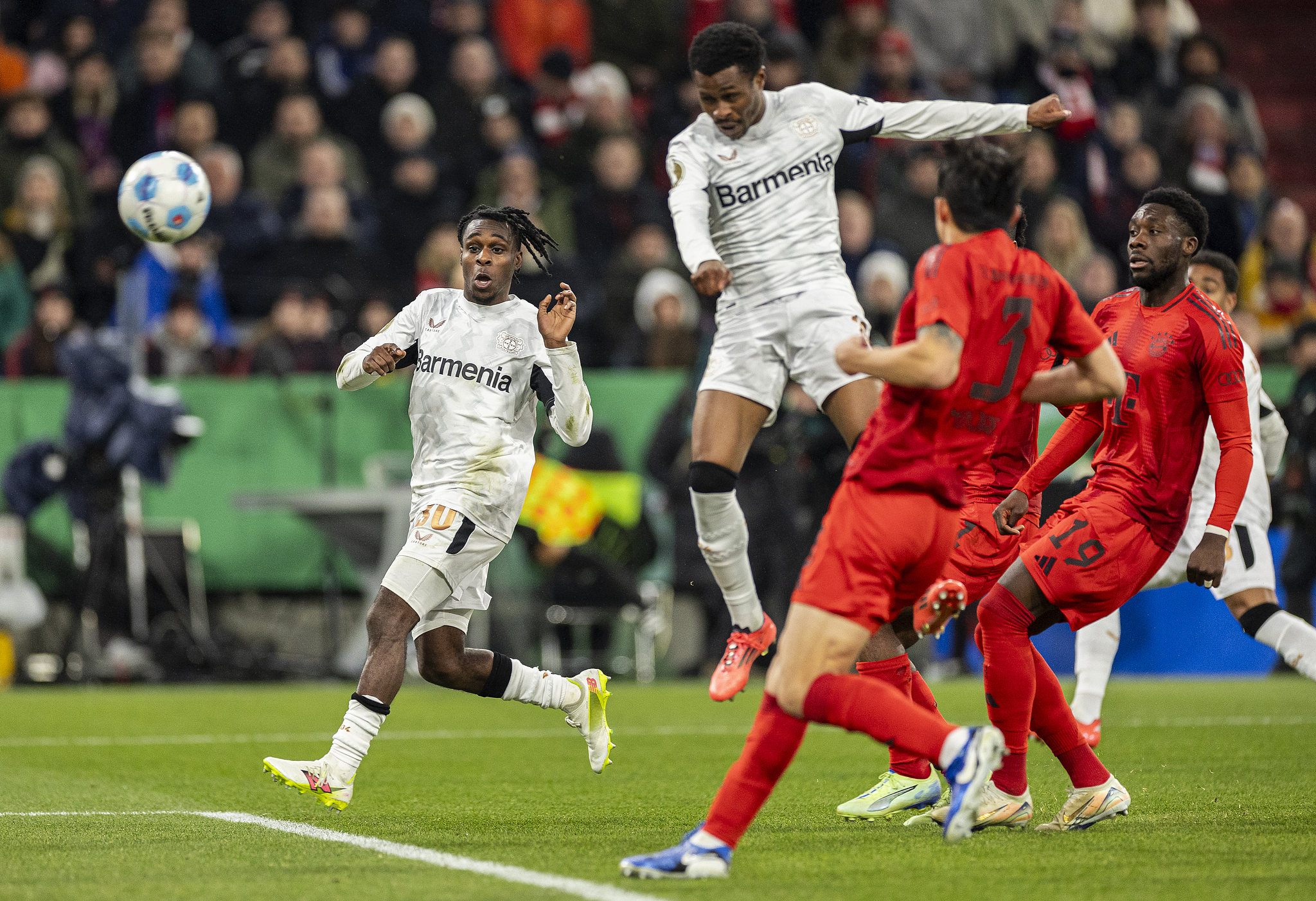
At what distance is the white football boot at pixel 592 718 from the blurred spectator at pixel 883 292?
256 inches

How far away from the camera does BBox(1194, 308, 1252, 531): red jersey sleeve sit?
20.7 ft

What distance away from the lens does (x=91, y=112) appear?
52.9ft

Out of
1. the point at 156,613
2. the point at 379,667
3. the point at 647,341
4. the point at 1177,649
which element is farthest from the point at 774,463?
the point at 379,667

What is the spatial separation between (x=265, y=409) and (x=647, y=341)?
10.8 ft

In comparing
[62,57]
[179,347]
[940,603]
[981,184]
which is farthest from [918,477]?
[62,57]

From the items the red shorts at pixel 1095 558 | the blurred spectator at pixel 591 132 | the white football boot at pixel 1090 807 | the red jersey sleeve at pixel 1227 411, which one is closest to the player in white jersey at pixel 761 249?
the red shorts at pixel 1095 558

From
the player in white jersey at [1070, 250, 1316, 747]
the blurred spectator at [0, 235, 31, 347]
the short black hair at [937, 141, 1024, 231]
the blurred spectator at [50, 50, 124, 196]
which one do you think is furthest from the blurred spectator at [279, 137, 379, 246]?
the short black hair at [937, 141, 1024, 231]

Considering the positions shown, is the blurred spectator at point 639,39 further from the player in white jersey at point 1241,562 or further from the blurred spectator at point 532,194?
the player in white jersey at point 1241,562

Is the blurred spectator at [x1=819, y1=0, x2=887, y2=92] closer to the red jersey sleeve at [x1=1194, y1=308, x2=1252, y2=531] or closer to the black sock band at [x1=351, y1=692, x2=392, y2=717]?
the red jersey sleeve at [x1=1194, y1=308, x2=1252, y2=531]

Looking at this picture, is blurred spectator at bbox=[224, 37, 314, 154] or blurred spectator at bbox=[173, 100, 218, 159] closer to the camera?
blurred spectator at bbox=[173, 100, 218, 159]

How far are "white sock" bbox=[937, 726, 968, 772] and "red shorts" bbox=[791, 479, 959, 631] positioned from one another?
43cm

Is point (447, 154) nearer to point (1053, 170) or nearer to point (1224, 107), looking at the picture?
point (1053, 170)

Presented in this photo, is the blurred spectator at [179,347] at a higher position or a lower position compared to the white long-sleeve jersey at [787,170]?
lower

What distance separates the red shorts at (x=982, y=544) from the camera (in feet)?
23.8
